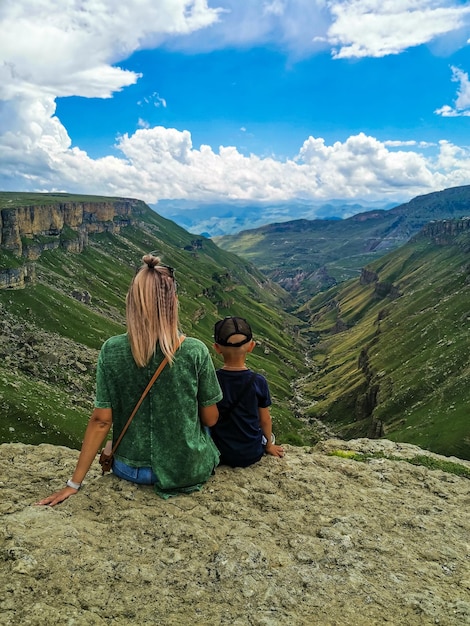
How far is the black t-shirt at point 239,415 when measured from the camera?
1191 cm

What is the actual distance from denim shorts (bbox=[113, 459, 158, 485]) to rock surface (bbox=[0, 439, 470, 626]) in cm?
20

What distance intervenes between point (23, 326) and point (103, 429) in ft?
307

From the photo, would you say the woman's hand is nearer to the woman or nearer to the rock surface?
the woman

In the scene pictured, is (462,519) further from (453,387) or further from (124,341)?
(453,387)

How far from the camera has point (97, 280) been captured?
180 metres

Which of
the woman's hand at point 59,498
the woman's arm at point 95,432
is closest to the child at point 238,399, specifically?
the woman's arm at point 95,432

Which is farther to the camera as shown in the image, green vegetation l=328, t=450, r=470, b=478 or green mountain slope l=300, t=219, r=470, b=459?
green mountain slope l=300, t=219, r=470, b=459

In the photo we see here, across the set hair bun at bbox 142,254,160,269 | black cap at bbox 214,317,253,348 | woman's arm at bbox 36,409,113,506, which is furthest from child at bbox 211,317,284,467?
woman's arm at bbox 36,409,113,506

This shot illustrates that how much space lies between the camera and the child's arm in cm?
1259

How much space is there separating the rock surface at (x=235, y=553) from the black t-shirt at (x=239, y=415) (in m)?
0.76

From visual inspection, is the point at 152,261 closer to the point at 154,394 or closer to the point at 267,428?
the point at 154,394

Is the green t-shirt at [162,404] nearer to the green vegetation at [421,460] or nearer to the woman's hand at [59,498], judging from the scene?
the woman's hand at [59,498]

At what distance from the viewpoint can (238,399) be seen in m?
11.9

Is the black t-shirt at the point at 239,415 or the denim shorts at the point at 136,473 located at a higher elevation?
the black t-shirt at the point at 239,415
